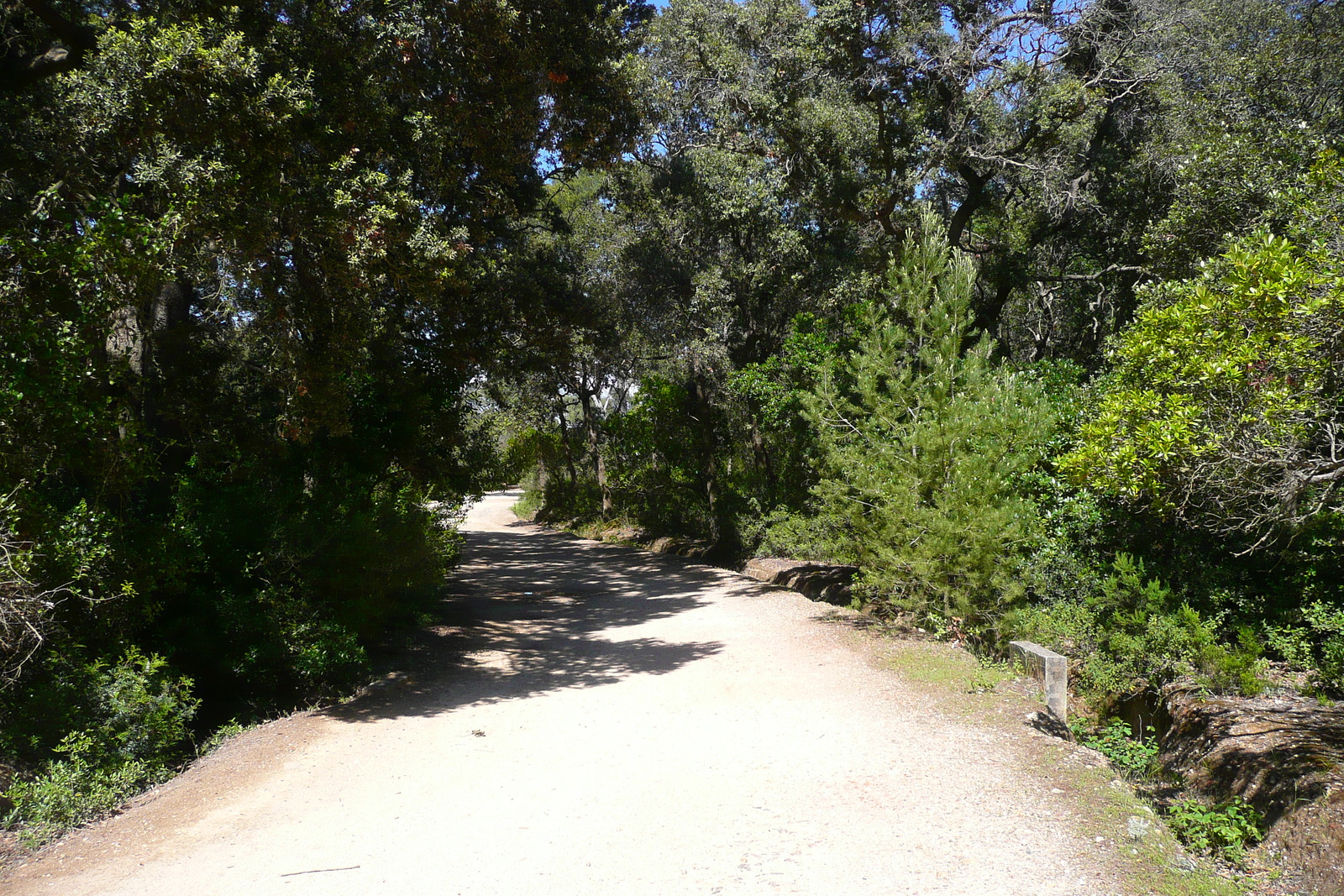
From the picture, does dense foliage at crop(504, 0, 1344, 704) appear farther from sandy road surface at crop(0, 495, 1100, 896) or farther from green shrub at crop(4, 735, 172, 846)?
green shrub at crop(4, 735, 172, 846)

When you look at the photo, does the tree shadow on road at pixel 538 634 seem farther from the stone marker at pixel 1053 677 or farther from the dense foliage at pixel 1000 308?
the stone marker at pixel 1053 677

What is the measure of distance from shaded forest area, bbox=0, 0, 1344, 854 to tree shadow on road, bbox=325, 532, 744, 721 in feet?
2.34

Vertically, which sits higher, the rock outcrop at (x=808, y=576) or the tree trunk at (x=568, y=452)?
the tree trunk at (x=568, y=452)

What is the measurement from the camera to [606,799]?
5.23 meters

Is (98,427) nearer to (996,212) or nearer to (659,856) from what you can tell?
(659,856)

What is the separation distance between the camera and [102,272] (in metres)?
5.91

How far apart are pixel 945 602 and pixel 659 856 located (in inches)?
205

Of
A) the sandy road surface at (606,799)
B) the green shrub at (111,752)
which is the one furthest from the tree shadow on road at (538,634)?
the green shrub at (111,752)

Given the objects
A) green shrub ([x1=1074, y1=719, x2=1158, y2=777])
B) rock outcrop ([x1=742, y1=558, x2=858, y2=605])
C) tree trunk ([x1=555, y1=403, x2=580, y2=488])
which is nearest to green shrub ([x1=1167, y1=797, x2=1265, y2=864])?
green shrub ([x1=1074, y1=719, x2=1158, y2=777])

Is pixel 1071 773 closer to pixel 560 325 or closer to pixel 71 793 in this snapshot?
pixel 71 793

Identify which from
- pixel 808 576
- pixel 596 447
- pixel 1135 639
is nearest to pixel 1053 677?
pixel 1135 639

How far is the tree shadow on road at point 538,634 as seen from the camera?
790 cm

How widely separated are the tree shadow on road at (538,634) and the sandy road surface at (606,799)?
0.07 metres

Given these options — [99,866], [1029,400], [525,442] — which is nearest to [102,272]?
[99,866]
